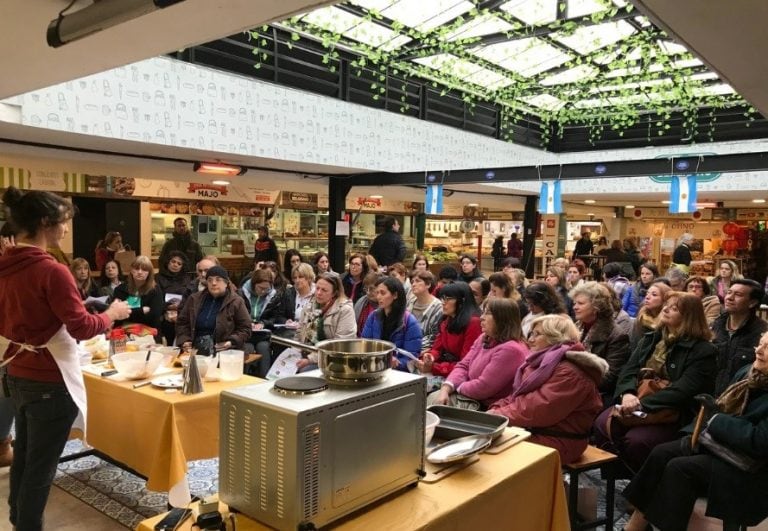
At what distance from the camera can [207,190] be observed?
11.0 meters

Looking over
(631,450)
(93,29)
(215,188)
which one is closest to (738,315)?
(631,450)

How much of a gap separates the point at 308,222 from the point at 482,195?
4.23 meters

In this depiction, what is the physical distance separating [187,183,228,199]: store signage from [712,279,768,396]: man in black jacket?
30.9ft

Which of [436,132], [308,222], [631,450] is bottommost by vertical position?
[631,450]

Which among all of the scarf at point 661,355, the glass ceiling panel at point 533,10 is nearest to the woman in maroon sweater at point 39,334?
the scarf at point 661,355

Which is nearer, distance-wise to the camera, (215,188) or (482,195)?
(215,188)

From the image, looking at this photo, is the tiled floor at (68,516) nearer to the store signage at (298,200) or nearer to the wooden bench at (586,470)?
the wooden bench at (586,470)

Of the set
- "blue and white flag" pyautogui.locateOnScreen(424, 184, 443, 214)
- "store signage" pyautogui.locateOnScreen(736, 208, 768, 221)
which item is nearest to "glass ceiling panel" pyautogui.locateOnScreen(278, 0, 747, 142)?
"blue and white flag" pyautogui.locateOnScreen(424, 184, 443, 214)

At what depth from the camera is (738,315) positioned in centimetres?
406

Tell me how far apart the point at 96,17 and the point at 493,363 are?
9.29 feet

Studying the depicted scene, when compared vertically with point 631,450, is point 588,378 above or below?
above

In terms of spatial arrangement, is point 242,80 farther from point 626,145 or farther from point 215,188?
point 626,145

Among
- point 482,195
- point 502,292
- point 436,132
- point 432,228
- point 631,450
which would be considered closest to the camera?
point 631,450

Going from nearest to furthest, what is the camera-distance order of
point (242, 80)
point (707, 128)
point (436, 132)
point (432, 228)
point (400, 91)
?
point (242, 80)
point (400, 91)
point (436, 132)
point (707, 128)
point (432, 228)
